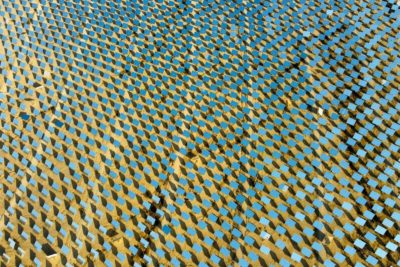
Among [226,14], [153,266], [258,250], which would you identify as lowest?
[153,266]

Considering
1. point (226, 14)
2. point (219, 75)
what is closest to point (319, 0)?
point (226, 14)

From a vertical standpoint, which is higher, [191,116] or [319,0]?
[319,0]

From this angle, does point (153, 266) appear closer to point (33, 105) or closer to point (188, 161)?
point (188, 161)

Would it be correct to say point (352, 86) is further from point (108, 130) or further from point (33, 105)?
point (33, 105)

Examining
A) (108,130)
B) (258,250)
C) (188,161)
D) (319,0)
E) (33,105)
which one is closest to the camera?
(258,250)

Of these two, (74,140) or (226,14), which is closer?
(74,140)

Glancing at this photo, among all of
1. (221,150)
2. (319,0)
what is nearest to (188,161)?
(221,150)

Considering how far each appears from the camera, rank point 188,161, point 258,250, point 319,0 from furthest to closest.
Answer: point 319,0 → point 188,161 → point 258,250
